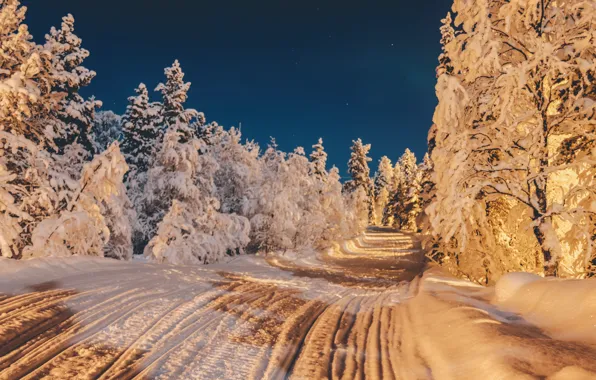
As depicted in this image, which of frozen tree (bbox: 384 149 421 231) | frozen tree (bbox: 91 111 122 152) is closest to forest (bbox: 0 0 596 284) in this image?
frozen tree (bbox: 91 111 122 152)

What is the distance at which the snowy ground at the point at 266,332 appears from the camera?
3883 millimetres

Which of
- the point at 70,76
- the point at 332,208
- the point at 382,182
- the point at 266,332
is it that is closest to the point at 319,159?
the point at 332,208

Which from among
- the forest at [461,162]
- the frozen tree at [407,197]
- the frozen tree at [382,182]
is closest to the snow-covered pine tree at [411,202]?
the frozen tree at [407,197]

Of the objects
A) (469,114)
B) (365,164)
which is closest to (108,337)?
(469,114)

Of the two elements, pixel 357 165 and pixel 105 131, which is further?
pixel 357 165

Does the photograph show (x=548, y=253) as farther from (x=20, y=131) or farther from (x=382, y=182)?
(x=382, y=182)

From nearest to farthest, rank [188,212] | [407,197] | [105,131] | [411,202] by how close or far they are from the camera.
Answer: [188,212], [105,131], [411,202], [407,197]

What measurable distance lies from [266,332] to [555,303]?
170 inches

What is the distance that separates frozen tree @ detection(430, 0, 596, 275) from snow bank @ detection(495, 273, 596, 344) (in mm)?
1439

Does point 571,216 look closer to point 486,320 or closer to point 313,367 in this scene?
point 486,320

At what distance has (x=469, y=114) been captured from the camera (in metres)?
9.28

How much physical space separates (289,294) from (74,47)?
17940 mm

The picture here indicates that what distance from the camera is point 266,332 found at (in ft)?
18.3

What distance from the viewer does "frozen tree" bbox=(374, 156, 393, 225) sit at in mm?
105375
